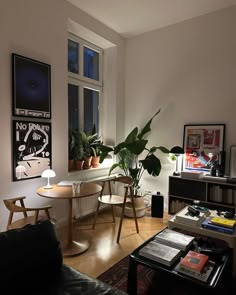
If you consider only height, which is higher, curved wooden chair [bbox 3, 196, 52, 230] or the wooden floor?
curved wooden chair [bbox 3, 196, 52, 230]

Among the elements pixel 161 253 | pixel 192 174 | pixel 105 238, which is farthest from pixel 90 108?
pixel 161 253

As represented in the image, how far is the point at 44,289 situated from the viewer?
4.17ft

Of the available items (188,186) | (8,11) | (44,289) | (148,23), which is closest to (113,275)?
(44,289)

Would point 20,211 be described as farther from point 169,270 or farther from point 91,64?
point 91,64

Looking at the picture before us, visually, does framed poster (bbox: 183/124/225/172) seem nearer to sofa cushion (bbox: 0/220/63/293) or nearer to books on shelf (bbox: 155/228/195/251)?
books on shelf (bbox: 155/228/195/251)

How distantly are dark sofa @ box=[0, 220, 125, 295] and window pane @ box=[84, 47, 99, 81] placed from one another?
314 cm

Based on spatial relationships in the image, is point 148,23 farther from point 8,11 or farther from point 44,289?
point 44,289

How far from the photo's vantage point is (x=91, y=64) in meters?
4.11

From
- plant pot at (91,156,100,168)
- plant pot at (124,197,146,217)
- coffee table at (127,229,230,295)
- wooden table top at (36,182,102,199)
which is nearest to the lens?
coffee table at (127,229,230,295)

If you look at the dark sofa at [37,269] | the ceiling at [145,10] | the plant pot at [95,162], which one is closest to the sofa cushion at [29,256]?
the dark sofa at [37,269]

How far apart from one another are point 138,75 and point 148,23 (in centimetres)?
85

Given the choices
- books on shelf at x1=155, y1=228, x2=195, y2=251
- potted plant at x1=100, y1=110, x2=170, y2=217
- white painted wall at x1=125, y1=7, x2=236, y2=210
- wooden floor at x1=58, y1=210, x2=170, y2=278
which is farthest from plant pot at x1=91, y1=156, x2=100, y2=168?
books on shelf at x1=155, y1=228, x2=195, y2=251

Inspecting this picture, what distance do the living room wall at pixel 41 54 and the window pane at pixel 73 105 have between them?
505 millimetres

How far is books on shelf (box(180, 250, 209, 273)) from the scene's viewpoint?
1.48 m
